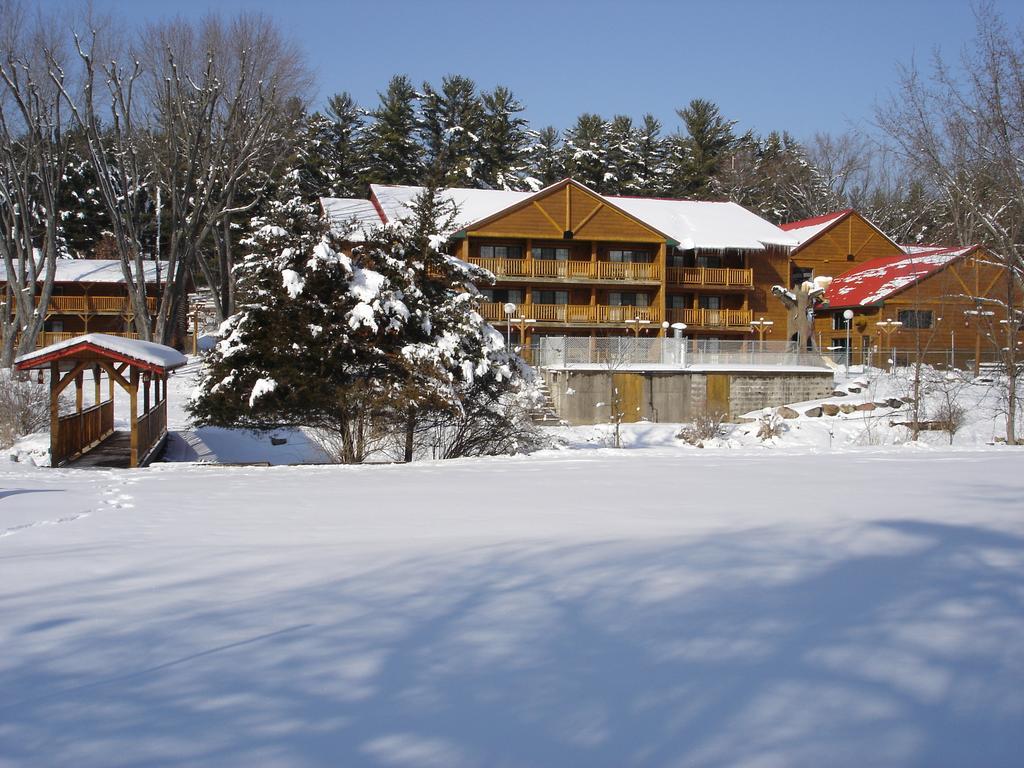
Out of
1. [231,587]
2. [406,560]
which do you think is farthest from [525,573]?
[231,587]

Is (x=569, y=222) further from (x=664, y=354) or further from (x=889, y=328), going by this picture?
(x=889, y=328)

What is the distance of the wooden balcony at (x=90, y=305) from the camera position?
43.0 metres

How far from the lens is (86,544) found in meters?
7.58

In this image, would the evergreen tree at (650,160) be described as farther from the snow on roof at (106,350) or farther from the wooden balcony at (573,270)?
the snow on roof at (106,350)

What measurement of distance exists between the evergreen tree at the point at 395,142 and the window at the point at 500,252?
47.6 ft

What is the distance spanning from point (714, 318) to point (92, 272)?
32097 mm

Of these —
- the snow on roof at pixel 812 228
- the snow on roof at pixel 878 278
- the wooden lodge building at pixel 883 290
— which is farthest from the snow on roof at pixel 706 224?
the snow on roof at pixel 878 278

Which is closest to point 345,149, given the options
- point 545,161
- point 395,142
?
point 395,142

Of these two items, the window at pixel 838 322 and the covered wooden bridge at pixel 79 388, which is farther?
the window at pixel 838 322

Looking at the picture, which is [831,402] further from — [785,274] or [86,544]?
[86,544]

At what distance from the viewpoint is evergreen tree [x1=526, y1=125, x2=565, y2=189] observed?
5819 centimetres

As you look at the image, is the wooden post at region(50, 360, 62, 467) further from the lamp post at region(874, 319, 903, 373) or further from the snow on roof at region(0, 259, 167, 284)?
the lamp post at region(874, 319, 903, 373)

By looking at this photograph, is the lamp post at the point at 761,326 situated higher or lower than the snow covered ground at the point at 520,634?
higher

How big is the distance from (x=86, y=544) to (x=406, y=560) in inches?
120
